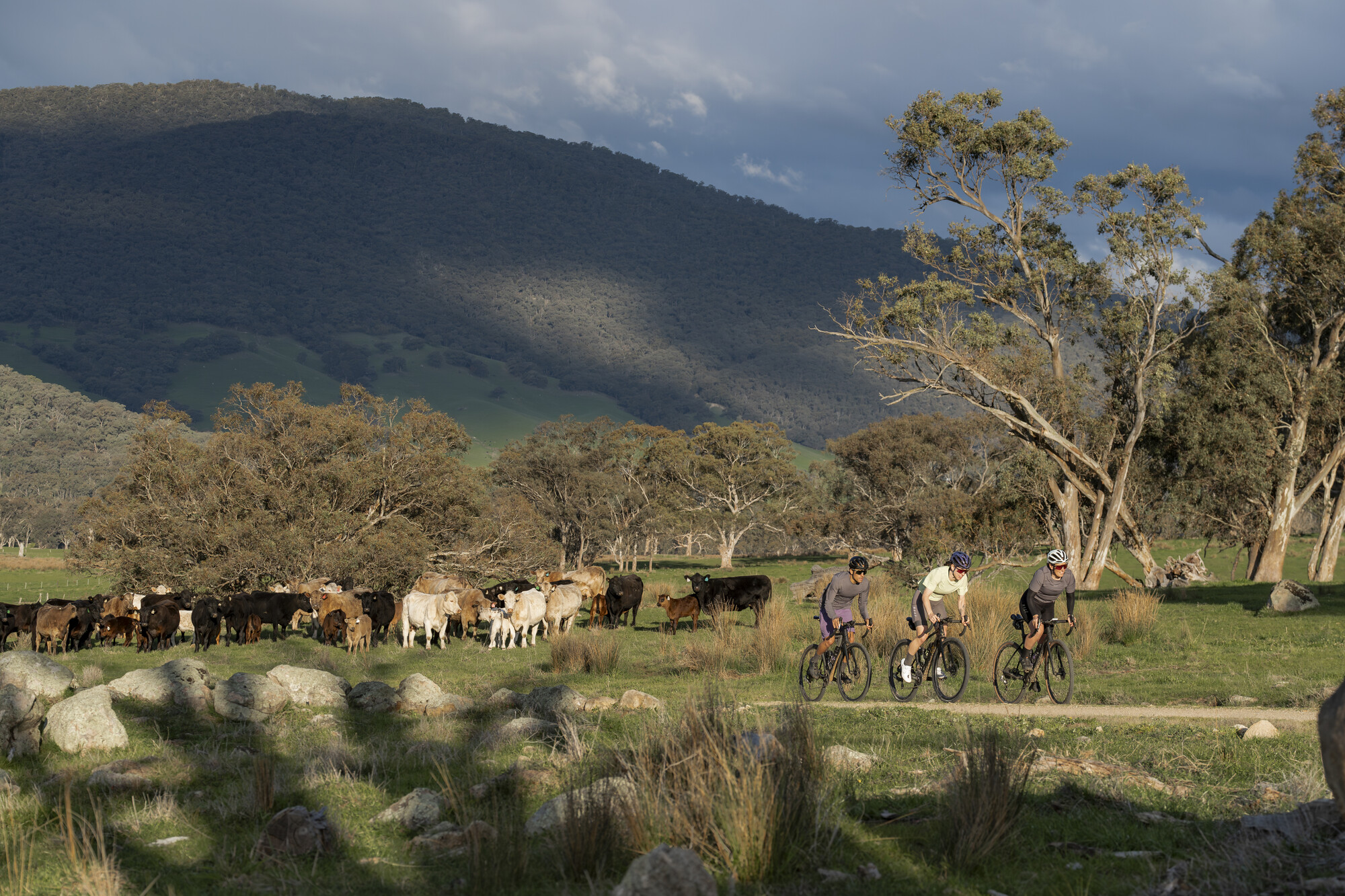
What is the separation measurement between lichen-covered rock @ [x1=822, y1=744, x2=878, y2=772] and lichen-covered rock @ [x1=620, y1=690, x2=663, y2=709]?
3706mm

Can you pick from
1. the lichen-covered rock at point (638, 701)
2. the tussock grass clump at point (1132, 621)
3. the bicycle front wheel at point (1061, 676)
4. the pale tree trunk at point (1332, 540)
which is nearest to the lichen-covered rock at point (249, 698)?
the lichen-covered rock at point (638, 701)

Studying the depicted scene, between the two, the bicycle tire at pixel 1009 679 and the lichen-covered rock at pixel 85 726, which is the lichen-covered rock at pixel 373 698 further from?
the bicycle tire at pixel 1009 679

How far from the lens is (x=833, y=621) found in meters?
13.1

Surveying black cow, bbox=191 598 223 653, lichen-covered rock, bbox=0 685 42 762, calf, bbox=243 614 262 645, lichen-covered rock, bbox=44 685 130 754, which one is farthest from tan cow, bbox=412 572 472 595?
lichen-covered rock, bbox=0 685 42 762

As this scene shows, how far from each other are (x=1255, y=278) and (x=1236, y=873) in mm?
37334

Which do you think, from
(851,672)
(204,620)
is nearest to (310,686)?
(851,672)

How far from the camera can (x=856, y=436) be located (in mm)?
65625

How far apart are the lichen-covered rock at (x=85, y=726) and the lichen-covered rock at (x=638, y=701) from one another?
5.68 m

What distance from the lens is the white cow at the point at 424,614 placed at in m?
22.9

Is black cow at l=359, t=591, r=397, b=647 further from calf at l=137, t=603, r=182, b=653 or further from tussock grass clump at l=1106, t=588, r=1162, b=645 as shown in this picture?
tussock grass clump at l=1106, t=588, r=1162, b=645

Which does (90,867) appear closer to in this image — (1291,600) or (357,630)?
(357,630)

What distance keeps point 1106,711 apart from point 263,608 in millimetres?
18457

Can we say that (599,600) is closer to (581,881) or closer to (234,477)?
(234,477)

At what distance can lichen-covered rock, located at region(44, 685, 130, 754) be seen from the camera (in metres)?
10.5
